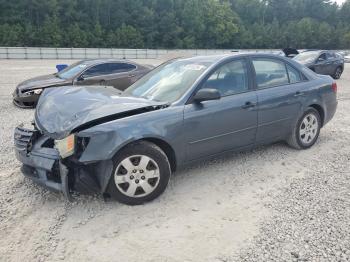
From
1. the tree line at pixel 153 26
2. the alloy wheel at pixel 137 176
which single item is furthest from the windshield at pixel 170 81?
the tree line at pixel 153 26

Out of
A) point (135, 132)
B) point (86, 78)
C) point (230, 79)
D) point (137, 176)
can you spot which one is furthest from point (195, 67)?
point (86, 78)

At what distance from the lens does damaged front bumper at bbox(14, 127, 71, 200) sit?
3.35 metres

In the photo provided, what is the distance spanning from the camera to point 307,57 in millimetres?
14953

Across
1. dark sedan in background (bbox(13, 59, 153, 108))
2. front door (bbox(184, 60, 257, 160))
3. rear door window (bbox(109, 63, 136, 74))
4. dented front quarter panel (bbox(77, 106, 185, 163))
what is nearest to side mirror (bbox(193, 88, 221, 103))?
front door (bbox(184, 60, 257, 160))

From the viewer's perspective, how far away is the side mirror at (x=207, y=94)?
3818mm

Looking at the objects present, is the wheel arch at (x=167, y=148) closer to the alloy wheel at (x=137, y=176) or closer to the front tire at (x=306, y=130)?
the alloy wheel at (x=137, y=176)

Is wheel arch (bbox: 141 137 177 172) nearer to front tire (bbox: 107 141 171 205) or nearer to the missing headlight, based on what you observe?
front tire (bbox: 107 141 171 205)

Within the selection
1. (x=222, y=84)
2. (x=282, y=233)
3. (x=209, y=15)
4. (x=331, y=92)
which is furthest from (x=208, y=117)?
(x=209, y=15)

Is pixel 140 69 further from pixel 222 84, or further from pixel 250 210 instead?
pixel 250 210

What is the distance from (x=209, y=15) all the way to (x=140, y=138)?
73.1 m

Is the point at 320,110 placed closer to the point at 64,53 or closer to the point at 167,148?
the point at 167,148

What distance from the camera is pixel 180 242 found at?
3012 millimetres

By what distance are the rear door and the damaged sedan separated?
0.01m

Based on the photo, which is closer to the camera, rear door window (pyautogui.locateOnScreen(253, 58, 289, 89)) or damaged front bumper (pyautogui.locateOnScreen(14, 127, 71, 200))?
damaged front bumper (pyautogui.locateOnScreen(14, 127, 71, 200))
